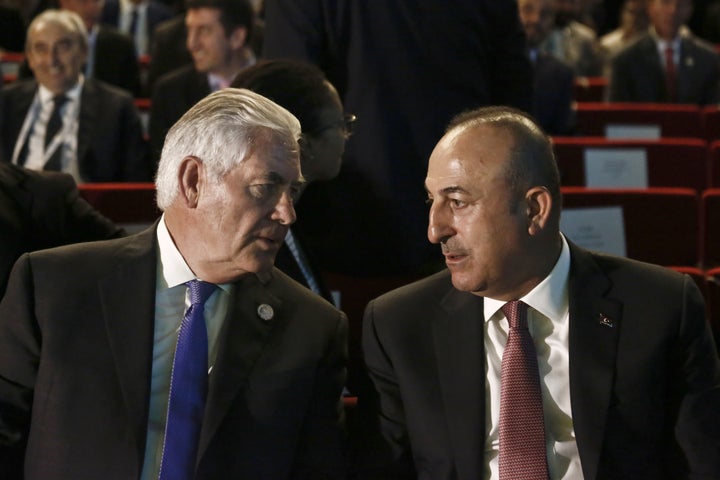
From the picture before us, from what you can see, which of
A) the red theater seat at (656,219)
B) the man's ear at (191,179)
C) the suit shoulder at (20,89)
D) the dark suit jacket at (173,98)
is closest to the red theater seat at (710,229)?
the red theater seat at (656,219)

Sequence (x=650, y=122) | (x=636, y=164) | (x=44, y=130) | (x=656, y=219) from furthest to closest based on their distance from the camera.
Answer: (x=650, y=122) → (x=44, y=130) → (x=636, y=164) → (x=656, y=219)

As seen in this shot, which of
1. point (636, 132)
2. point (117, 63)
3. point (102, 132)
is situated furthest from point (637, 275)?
point (117, 63)

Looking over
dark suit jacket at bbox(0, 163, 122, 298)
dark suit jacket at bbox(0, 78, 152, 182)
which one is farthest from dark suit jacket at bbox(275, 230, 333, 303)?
dark suit jacket at bbox(0, 78, 152, 182)

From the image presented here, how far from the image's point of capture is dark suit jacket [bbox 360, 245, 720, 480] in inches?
97.5

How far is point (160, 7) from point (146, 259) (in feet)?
25.5

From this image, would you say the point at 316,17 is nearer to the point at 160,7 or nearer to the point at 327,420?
the point at 327,420

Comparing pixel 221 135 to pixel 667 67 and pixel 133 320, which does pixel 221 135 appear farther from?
pixel 667 67

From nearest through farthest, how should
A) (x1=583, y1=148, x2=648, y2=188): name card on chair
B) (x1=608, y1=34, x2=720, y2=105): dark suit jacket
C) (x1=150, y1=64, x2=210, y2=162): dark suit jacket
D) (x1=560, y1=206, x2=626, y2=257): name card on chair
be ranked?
1. (x1=560, y1=206, x2=626, y2=257): name card on chair
2. (x1=583, y1=148, x2=648, y2=188): name card on chair
3. (x1=150, y1=64, x2=210, y2=162): dark suit jacket
4. (x1=608, y1=34, x2=720, y2=105): dark suit jacket

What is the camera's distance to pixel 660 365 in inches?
98.5

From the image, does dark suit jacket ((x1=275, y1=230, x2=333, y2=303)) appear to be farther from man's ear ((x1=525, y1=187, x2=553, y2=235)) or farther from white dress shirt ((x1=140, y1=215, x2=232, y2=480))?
man's ear ((x1=525, y1=187, x2=553, y2=235))

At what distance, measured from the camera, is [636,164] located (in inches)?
214

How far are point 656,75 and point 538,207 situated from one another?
244 inches

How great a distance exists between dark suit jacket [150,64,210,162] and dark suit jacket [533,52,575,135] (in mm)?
1945

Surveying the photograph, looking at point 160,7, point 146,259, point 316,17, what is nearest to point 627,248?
point 316,17
